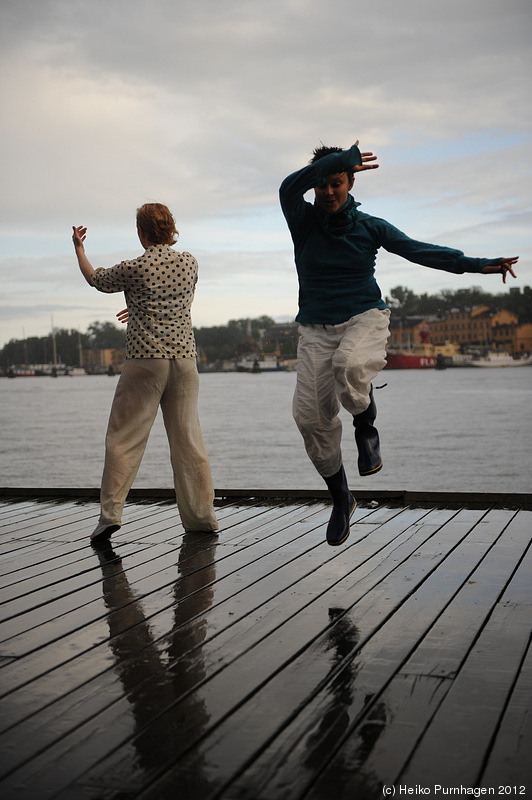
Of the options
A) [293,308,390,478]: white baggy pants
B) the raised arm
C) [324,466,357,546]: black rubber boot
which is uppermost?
the raised arm

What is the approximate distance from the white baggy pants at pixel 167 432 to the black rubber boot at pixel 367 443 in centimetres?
87

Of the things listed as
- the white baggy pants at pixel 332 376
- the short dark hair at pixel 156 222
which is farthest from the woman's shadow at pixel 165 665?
the short dark hair at pixel 156 222

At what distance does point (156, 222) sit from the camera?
3.97m

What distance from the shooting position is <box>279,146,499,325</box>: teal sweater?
3443 millimetres

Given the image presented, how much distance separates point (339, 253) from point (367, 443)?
0.77 meters

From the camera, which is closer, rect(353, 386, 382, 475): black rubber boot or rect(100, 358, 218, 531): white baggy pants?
rect(353, 386, 382, 475): black rubber boot

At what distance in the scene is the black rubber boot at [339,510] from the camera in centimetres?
347

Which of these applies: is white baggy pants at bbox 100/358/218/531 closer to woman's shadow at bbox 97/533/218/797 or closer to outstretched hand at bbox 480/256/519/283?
woman's shadow at bbox 97/533/218/797

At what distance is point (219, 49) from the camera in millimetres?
52969

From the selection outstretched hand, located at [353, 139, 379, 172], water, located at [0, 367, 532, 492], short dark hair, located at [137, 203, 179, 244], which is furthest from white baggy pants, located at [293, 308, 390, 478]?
water, located at [0, 367, 532, 492]

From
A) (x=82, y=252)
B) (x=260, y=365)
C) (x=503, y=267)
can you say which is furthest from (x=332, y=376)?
(x=260, y=365)

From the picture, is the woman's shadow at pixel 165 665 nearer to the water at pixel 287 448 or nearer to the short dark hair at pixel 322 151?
the short dark hair at pixel 322 151

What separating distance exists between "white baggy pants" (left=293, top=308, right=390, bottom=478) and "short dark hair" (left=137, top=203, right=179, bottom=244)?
2.89 ft

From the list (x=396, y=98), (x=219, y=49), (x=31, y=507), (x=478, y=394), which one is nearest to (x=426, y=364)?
(x=396, y=98)
